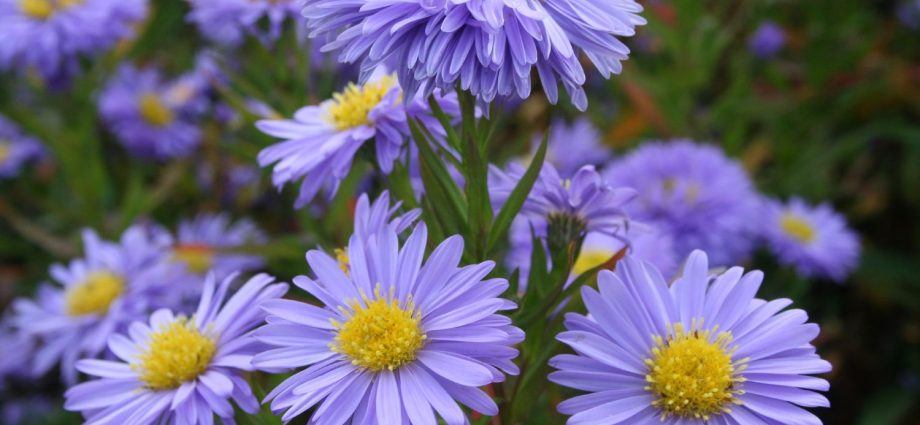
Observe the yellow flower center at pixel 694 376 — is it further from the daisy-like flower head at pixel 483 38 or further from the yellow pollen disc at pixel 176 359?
the yellow pollen disc at pixel 176 359

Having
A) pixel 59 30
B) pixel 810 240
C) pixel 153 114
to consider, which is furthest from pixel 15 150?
pixel 810 240

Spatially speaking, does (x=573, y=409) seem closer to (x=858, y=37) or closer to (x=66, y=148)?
(x=66, y=148)

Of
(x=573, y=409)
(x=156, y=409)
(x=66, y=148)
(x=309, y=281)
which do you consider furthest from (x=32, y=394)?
(x=573, y=409)

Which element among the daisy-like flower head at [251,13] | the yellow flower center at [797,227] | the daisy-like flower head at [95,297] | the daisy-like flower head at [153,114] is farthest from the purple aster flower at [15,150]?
the yellow flower center at [797,227]

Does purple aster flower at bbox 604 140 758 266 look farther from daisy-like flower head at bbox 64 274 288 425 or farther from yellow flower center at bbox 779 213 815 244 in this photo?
daisy-like flower head at bbox 64 274 288 425

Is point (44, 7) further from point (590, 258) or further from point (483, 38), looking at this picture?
point (483, 38)
